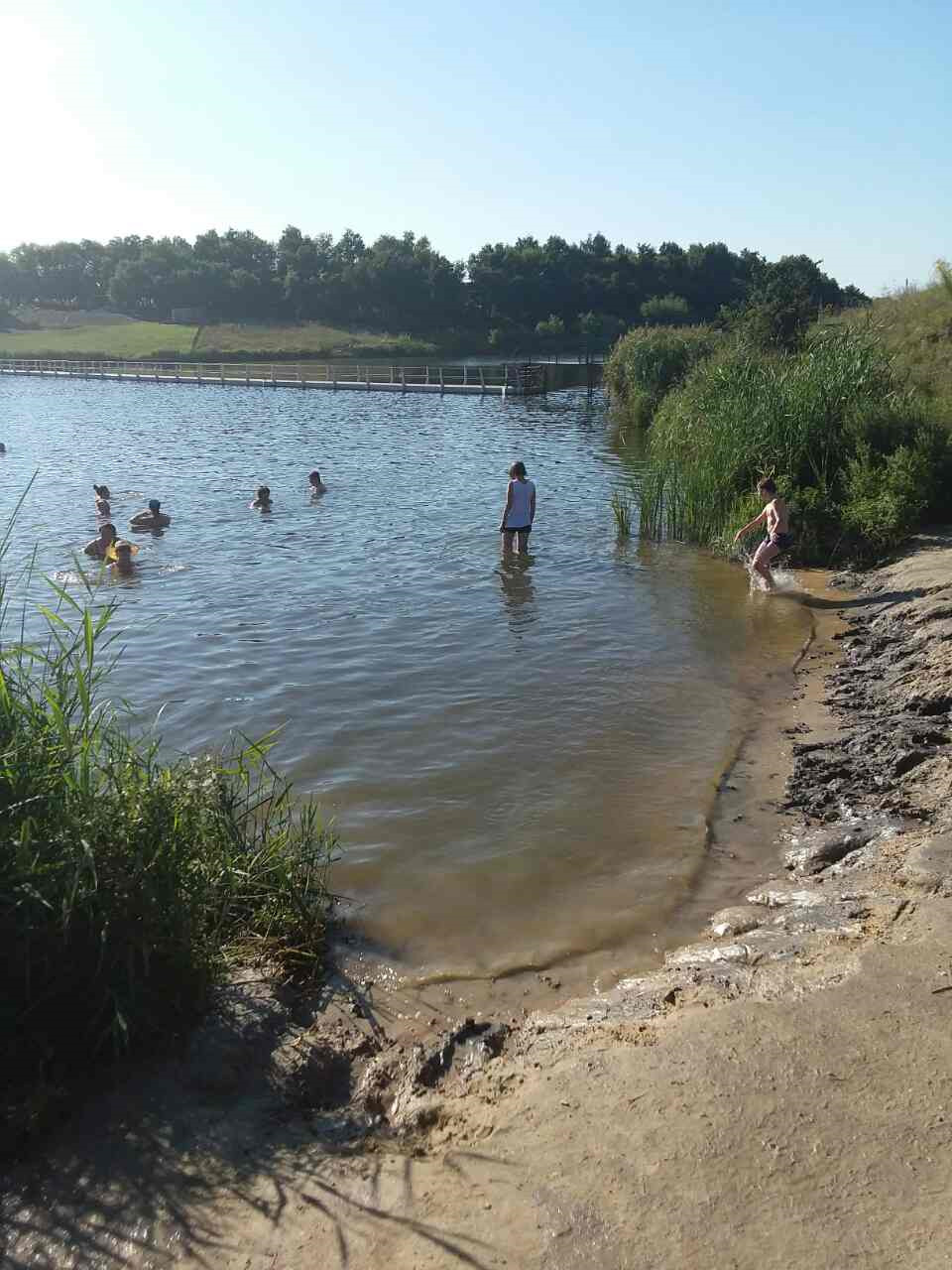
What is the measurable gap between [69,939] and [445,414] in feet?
130

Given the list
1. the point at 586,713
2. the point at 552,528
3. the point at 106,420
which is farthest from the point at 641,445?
the point at 106,420

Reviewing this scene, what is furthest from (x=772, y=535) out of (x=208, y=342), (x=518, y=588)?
(x=208, y=342)

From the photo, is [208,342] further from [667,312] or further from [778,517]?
[778,517]

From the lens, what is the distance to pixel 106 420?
40781 millimetres

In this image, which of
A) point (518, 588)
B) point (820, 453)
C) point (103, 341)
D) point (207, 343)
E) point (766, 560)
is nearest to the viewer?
point (766, 560)

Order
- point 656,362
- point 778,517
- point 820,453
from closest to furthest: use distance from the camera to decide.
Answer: point 778,517 < point 820,453 < point 656,362

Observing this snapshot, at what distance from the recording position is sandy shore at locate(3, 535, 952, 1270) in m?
2.93

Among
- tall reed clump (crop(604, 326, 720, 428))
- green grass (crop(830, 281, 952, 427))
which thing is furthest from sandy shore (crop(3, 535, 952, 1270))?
tall reed clump (crop(604, 326, 720, 428))

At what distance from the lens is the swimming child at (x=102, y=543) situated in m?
15.1

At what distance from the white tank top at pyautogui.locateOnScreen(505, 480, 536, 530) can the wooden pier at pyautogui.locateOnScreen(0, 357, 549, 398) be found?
1406 inches

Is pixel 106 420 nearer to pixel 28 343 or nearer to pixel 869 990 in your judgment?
pixel 869 990

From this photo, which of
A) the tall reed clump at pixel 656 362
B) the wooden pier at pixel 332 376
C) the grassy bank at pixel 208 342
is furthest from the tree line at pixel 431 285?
the tall reed clump at pixel 656 362

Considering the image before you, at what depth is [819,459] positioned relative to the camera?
1480 cm

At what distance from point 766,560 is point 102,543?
10517mm
